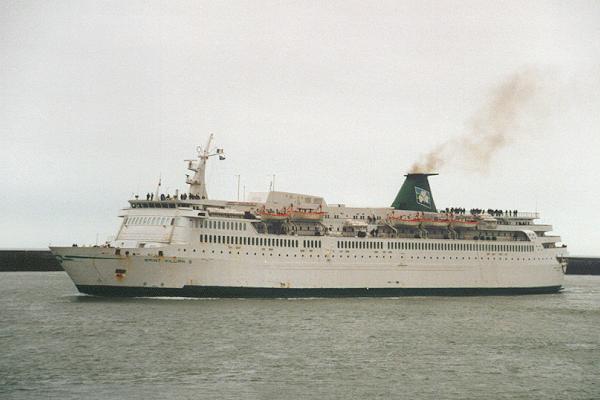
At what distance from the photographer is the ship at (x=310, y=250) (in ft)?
139

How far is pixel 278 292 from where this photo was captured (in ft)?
153

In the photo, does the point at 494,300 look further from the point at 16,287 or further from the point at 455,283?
the point at 16,287

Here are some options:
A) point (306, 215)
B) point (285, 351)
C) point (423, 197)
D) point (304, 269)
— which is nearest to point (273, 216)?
point (306, 215)

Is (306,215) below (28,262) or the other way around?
the other way around

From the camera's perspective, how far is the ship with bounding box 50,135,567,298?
42.3 meters

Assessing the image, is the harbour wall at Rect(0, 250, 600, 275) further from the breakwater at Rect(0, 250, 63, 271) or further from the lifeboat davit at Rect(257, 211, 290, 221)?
the lifeboat davit at Rect(257, 211, 290, 221)

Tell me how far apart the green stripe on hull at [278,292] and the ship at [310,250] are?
7 centimetres

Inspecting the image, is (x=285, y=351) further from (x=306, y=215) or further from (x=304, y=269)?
(x=306, y=215)

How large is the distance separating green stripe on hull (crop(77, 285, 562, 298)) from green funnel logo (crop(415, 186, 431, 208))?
7003 mm

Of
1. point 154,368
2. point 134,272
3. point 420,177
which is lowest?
point 154,368

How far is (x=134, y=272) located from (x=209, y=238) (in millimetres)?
5026

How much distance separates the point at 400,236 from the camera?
54.0m

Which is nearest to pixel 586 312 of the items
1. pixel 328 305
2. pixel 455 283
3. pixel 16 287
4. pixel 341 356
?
pixel 455 283

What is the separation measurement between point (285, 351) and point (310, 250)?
20543 mm
